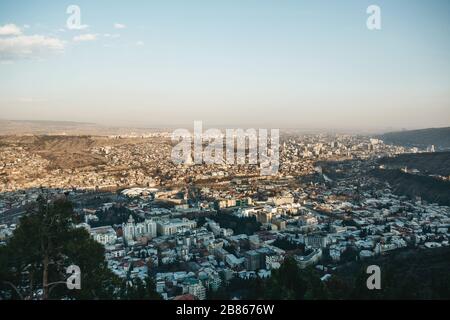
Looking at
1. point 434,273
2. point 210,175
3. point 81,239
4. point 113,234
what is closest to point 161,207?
point 113,234

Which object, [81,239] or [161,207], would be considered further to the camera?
[161,207]

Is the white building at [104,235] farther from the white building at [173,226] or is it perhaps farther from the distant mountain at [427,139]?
the distant mountain at [427,139]

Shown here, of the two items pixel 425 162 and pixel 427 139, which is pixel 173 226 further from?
pixel 427 139

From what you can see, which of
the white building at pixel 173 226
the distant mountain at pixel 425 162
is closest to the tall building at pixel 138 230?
the white building at pixel 173 226

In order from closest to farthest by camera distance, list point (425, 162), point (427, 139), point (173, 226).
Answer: point (173, 226) → point (425, 162) → point (427, 139)

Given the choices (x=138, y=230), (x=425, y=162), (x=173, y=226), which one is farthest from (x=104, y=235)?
(x=425, y=162)

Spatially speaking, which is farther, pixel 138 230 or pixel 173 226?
pixel 173 226

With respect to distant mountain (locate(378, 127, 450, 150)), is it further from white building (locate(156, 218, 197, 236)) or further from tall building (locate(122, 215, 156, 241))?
tall building (locate(122, 215, 156, 241))

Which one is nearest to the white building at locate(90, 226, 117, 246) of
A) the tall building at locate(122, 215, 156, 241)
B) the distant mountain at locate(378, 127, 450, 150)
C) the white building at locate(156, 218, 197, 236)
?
the tall building at locate(122, 215, 156, 241)
